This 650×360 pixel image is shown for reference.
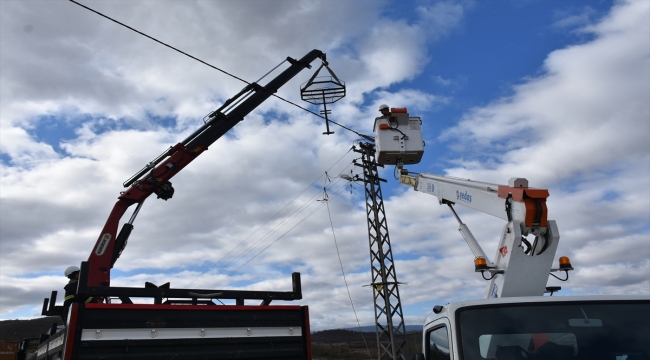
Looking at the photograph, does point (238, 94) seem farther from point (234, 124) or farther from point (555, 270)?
point (555, 270)

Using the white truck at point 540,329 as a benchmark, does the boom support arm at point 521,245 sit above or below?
above

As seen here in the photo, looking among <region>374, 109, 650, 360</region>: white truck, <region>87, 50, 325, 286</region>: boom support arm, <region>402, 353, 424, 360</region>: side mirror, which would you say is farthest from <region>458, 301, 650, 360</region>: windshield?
<region>87, 50, 325, 286</region>: boom support arm

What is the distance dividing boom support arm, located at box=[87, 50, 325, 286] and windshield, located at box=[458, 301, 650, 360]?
7997 millimetres

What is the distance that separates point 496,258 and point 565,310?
1.93 metres

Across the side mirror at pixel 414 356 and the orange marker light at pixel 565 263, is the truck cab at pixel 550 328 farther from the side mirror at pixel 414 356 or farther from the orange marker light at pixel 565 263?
the orange marker light at pixel 565 263

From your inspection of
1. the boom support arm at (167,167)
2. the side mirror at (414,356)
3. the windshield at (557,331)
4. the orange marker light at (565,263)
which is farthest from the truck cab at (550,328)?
the boom support arm at (167,167)

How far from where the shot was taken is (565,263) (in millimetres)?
5012

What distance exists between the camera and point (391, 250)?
1753 centimetres

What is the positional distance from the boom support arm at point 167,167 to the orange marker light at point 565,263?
8.00 meters

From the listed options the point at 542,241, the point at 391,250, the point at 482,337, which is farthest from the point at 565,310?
the point at 391,250

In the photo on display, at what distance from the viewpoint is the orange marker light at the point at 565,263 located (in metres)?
4.98

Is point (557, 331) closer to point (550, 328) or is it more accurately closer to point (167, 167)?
point (550, 328)

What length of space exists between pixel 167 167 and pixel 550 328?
9158mm

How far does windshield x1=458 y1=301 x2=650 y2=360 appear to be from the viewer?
3.26 m
